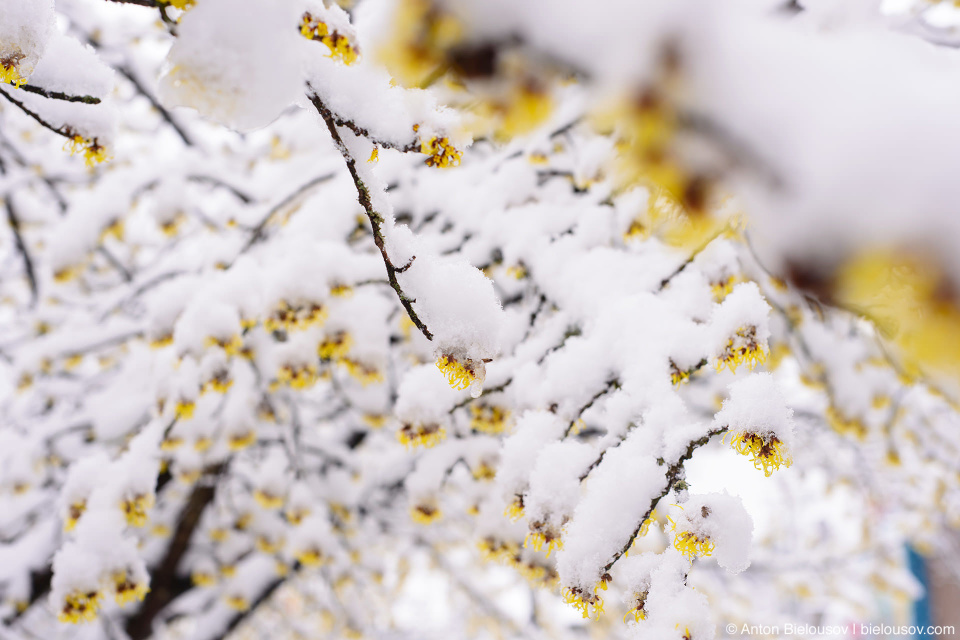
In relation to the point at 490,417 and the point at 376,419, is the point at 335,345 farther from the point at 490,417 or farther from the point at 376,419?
the point at 376,419

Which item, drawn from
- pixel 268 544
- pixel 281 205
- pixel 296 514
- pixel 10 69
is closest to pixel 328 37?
pixel 10 69

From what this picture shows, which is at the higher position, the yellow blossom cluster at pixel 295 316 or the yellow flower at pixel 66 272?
the yellow flower at pixel 66 272

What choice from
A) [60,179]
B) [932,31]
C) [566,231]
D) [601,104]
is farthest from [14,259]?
[932,31]

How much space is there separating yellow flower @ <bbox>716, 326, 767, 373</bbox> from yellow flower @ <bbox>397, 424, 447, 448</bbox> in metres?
0.64

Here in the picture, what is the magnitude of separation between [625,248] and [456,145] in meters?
1.22

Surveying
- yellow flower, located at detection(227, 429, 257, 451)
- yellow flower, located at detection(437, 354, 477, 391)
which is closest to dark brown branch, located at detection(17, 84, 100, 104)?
yellow flower, located at detection(437, 354, 477, 391)

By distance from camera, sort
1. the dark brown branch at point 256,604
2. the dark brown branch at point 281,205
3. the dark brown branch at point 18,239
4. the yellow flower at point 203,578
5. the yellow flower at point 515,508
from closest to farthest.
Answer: the yellow flower at point 515,508, the dark brown branch at point 281,205, the dark brown branch at point 18,239, the yellow flower at point 203,578, the dark brown branch at point 256,604

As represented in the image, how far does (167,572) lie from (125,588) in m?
2.23

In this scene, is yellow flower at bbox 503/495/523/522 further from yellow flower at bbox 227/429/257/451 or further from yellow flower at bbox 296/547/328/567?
yellow flower at bbox 296/547/328/567

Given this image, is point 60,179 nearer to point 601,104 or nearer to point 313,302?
point 313,302

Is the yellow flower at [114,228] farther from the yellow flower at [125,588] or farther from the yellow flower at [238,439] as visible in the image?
the yellow flower at [125,588]

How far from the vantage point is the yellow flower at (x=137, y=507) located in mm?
1411

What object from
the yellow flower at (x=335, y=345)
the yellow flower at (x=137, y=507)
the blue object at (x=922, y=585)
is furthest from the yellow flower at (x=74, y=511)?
the blue object at (x=922, y=585)

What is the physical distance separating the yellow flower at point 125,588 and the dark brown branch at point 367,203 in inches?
48.6
